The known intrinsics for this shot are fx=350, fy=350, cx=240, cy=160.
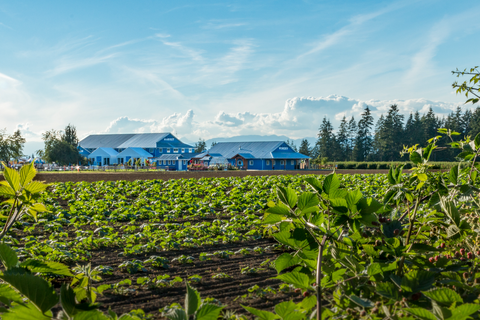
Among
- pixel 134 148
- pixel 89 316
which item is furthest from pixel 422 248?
pixel 134 148

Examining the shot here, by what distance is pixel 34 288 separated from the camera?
771 millimetres

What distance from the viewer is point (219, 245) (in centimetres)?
680

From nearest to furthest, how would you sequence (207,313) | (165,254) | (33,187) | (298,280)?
(207,313) < (33,187) < (298,280) < (165,254)

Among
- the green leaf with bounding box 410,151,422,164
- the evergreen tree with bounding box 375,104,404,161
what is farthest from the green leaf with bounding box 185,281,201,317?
the evergreen tree with bounding box 375,104,404,161

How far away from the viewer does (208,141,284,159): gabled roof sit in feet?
182

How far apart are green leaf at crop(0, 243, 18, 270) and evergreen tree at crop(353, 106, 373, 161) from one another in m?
81.6

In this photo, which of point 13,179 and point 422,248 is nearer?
point 13,179

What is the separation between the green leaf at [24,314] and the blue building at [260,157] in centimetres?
5288

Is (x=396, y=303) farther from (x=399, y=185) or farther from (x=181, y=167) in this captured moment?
(x=181, y=167)

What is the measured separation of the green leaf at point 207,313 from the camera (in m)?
0.87

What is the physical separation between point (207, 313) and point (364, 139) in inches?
3323

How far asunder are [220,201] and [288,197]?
34.0 feet

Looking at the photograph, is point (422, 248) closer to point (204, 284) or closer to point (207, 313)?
point (207, 313)

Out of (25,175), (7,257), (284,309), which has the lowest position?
(284,309)
